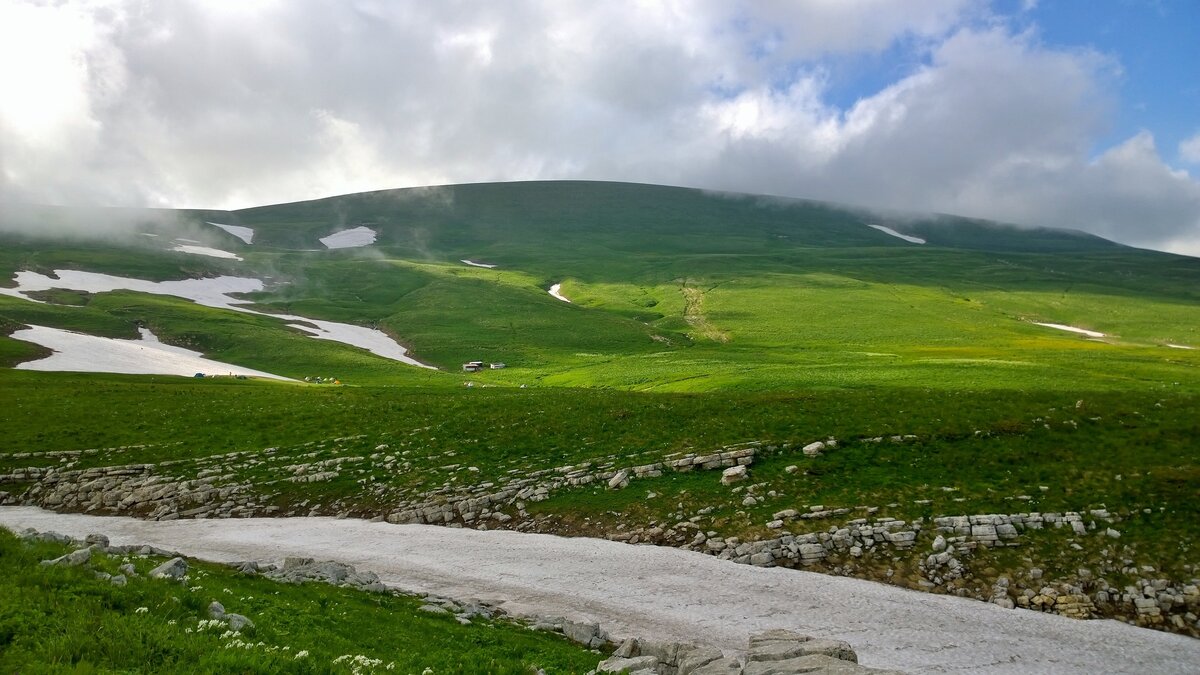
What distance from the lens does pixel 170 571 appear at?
1711 cm

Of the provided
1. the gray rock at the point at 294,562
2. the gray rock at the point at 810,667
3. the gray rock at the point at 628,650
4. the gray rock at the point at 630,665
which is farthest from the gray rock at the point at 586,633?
the gray rock at the point at 294,562

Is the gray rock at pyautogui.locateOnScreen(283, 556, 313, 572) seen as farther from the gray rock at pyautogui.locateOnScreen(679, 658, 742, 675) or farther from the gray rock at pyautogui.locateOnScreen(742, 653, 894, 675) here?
the gray rock at pyautogui.locateOnScreen(742, 653, 894, 675)

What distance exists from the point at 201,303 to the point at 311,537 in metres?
158

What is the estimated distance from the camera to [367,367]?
99.9 m

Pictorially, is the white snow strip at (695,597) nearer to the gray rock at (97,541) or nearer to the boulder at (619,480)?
the boulder at (619,480)

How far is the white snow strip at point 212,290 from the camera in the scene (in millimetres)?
131750

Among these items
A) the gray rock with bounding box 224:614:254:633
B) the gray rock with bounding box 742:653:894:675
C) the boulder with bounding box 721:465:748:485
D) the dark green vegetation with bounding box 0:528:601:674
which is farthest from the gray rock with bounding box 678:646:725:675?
the boulder with bounding box 721:465:748:485

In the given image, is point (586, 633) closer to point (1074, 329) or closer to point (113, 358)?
point (113, 358)

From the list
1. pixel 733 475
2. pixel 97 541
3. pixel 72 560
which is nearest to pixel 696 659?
pixel 72 560

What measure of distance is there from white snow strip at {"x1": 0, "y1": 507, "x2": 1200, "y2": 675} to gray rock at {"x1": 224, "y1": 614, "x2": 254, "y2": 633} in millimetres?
9817

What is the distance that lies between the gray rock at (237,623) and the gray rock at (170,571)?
4005 mm

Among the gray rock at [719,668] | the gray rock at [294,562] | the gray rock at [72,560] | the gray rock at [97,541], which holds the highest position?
the gray rock at [72,560]

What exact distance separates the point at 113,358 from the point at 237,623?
92.9 m

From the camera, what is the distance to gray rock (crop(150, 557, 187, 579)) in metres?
16.3
